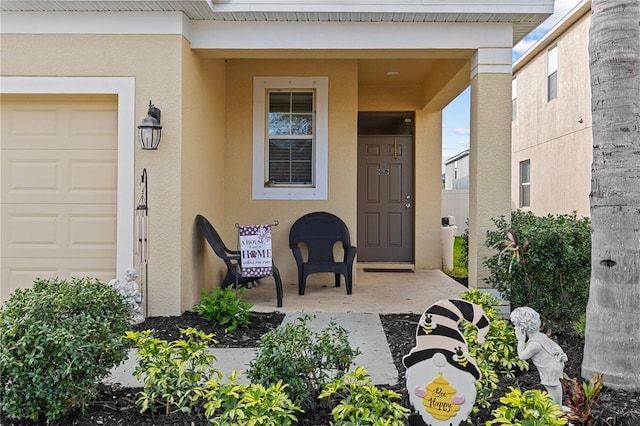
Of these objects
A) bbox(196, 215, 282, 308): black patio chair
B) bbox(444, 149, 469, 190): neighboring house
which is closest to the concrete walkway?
bbox(196, 215, 282, 308): black patio chair

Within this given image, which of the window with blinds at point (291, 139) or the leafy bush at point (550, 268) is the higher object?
the window with blinds at point (291, 139)

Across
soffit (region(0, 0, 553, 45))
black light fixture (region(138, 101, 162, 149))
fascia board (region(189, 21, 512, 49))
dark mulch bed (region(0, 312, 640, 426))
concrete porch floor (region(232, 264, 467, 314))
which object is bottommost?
dark mulch bed (region(0, 312, 640, 426))

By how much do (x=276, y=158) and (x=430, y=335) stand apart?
4.64 m

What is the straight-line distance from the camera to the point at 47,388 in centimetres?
250

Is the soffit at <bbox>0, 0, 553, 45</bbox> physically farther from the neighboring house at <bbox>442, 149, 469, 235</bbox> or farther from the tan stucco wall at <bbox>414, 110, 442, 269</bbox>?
the neighboring house at <bbox>442, 149, 469, 235</bbox>

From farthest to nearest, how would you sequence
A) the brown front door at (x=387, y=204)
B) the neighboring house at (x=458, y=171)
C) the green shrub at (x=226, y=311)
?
the neighboring house at (x=458, y=171), the brown front door at (x=387, y=204), the green shrub at (x=226, y=311)

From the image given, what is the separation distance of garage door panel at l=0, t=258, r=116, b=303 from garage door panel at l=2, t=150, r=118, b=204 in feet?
2.04

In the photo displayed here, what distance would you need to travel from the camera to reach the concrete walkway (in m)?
3.64

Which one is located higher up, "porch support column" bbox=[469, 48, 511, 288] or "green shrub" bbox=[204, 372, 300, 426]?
"porch support column" bbox=[469, 48, 511, 288]

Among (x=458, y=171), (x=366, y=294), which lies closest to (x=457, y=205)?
(x=458, y=171)

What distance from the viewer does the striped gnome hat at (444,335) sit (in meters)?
2.39

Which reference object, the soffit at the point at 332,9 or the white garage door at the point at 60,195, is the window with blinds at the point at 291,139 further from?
the white garage door at the point at 60,195

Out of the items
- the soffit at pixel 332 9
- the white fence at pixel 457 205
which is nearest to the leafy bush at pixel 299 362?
the soffit at pixel 332 9

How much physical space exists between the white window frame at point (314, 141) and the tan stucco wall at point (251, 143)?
65mm
